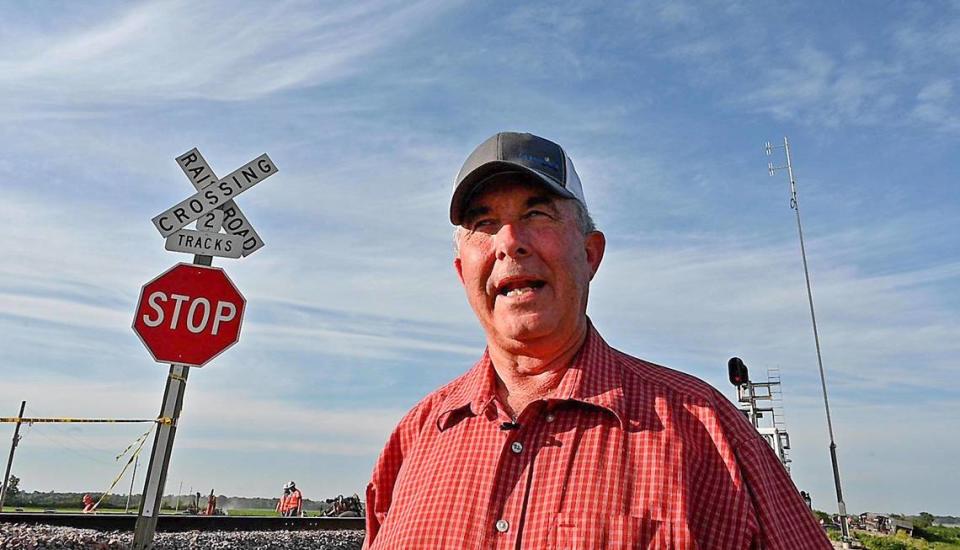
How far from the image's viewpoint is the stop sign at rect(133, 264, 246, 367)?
4762 mm

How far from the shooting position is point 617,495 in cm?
154

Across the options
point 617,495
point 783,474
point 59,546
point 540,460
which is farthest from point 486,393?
point 59,546

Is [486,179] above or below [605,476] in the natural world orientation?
above

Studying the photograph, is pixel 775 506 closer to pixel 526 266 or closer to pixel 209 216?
pixel 526 266

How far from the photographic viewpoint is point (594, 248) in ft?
6.75

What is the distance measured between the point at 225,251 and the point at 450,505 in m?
3.89

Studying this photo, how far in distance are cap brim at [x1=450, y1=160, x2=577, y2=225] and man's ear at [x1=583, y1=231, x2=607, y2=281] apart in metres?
0.17

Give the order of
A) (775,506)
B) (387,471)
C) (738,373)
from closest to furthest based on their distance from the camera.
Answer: (775,506)
(387,471)
(738,373)

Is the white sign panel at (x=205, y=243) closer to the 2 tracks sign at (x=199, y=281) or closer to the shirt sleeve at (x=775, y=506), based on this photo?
the 2 tracks sign at (x=199, y=281)

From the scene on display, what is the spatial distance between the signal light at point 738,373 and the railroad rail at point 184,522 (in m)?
6.79

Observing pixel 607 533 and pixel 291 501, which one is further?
pixel 291 501

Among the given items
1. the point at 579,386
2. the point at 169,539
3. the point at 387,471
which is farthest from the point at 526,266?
the point at 169,539

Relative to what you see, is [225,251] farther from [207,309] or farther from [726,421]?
[726,421]

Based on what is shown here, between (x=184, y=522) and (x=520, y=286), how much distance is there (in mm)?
8963
